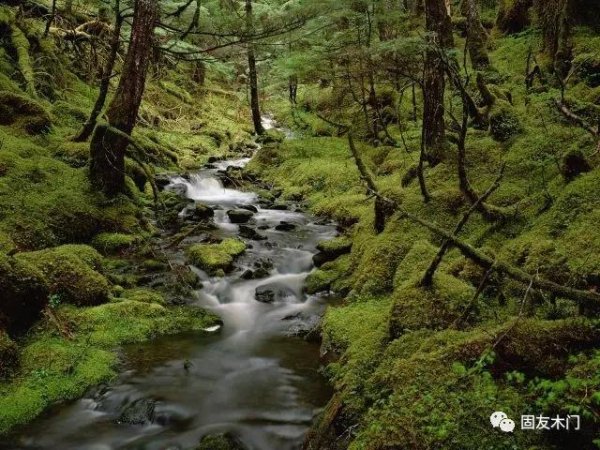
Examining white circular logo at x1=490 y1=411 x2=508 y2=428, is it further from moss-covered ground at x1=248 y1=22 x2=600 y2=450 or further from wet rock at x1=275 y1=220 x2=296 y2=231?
wet rock at x1=275 y1=220 x2=296 y2=231

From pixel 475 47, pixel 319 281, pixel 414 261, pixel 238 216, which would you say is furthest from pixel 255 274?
pixel 475 47

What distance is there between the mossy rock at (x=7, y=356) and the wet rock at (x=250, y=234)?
253 inches

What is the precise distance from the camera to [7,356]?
205 inches

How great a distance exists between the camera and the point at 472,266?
5895 millimetres

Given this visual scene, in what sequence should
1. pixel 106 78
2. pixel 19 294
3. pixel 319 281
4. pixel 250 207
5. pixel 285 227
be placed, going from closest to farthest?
pixel 19 294 → pixel 319 281 → pixel 106 78 → pixel 285 227 → pixel 250 207

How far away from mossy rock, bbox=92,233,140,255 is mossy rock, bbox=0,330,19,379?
375 cm

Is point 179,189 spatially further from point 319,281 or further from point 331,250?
point 319,281

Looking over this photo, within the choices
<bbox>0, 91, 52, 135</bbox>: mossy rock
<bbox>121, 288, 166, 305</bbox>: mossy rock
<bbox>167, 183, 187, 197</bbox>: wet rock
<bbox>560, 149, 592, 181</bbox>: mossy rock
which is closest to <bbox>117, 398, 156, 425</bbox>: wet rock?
<bbox>121, 288, 166, 305</bbox>: mossy rock

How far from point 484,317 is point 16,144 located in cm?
1003

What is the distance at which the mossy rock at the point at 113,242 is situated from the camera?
9.01 metres

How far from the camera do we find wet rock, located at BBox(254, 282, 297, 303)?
852cm

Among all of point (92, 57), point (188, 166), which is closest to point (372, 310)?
point (188, 166)

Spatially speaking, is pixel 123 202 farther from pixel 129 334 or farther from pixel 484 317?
pixel 484 317

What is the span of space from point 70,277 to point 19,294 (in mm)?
1160
